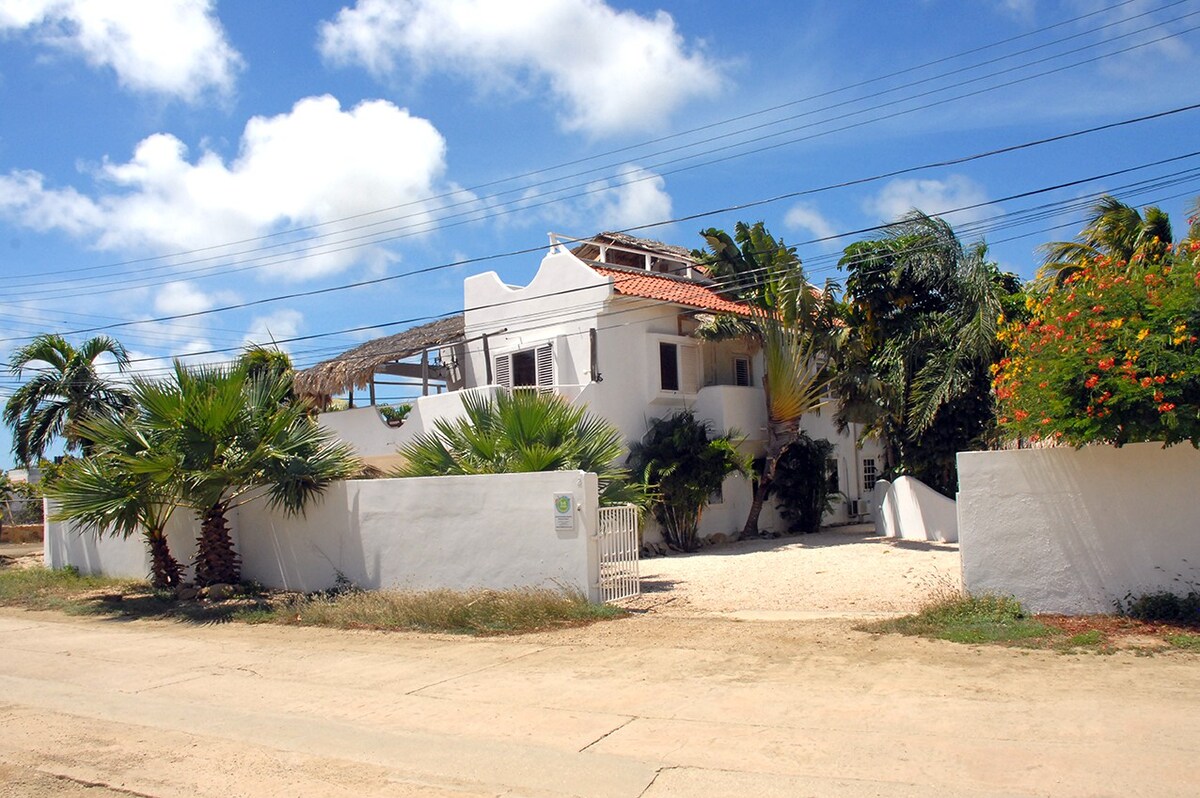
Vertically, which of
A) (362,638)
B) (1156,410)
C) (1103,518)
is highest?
(1156,410)

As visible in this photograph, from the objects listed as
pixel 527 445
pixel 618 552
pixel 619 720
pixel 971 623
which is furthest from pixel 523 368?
pixel 619 720

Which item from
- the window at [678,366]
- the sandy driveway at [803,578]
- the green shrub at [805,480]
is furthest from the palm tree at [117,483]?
the green shrub at [805,480]

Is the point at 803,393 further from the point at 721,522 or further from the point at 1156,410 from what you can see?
the point at 1156,410

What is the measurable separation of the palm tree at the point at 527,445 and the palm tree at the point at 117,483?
4223 millimetres

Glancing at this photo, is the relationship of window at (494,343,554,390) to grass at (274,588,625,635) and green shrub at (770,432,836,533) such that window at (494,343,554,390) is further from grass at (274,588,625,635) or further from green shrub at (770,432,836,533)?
grass at (274,588,625,635)

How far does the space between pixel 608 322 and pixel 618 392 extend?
1.68 m

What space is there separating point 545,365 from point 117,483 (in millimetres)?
10453

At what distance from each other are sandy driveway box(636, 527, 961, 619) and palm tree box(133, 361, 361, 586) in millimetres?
6054

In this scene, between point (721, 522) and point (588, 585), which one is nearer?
point (588, 585)

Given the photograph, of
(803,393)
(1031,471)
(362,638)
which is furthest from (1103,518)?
(803,393)

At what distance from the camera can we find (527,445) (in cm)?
1559

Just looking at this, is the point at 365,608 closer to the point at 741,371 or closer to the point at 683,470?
the point at 683,470

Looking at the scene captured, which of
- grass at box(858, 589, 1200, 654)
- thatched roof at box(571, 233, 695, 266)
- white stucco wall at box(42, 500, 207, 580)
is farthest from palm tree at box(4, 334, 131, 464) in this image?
grass at box(858, 589, 1200, 654)

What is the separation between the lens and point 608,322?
2292cm
